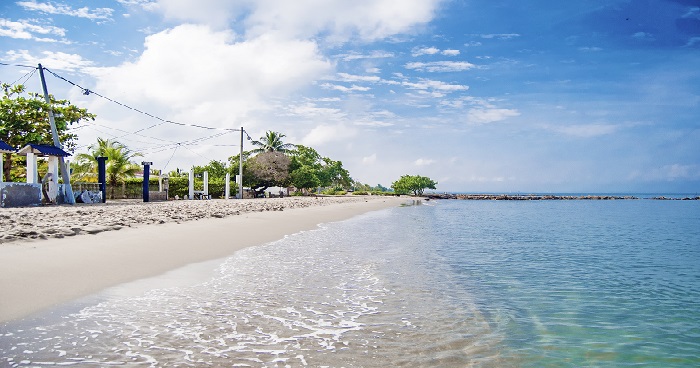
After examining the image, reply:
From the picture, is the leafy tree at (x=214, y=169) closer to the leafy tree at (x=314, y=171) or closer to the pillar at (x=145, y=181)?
Answer: the leafy tree at (x=314, y=171)

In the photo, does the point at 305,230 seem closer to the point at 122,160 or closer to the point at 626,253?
the point at 626,253

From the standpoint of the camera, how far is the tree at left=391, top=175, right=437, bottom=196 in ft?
318

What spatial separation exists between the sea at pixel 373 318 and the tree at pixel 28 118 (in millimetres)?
24859

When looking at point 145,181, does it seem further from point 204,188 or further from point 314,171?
point 314,171

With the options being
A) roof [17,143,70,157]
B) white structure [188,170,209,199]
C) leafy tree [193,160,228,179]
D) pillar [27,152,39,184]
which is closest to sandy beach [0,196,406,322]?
pillar [27,152,39,184]

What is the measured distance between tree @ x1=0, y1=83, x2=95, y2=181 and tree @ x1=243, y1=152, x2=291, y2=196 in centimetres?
2257

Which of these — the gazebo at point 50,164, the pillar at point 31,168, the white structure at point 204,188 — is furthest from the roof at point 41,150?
the white structure at point 204,188

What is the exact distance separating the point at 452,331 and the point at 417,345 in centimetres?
72

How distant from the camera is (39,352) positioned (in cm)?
370

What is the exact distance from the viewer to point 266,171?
166 ft

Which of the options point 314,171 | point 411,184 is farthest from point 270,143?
point 411,184

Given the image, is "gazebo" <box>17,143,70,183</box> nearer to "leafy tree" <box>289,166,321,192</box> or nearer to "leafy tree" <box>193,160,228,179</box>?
"leafy tree" <box>193,160,228,179</box>

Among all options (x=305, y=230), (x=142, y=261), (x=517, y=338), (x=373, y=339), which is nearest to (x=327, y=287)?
(x=373, y=339)

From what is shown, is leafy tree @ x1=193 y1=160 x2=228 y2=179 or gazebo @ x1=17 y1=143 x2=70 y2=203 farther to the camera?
leafy tree @ x1=193 y1=160 x2=228 y2=179
